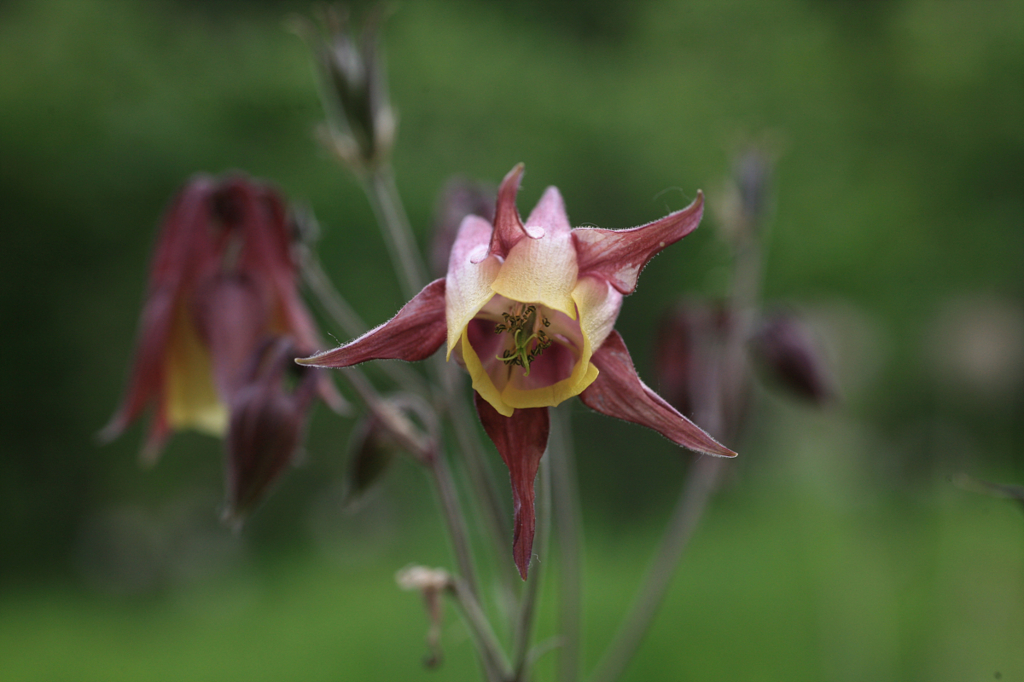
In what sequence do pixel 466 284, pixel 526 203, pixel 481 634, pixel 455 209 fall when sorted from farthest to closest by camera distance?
1. pixel 526 203
2. pixel 455 209
3. pixel 481 634
4. pixel 466 284

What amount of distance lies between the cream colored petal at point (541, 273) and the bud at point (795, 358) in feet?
1.25

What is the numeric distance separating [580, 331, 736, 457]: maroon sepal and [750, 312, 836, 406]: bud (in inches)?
14.3

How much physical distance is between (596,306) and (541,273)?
24 mm

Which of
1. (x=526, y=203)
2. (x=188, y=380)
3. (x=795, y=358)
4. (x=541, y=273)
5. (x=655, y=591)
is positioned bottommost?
(x=526, y=203)

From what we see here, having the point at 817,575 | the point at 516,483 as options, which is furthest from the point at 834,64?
the point at 516,483

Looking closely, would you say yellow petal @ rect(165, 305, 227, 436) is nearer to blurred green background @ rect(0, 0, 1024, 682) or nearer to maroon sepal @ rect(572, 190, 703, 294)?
maroon sepal @ rect(572, 190, 703, 294)

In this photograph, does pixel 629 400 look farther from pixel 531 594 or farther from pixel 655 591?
pixel 655 591

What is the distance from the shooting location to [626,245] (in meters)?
0.31

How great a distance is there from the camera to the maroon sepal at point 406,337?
0.30 metres

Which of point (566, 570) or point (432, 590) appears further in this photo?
point (566, 570)

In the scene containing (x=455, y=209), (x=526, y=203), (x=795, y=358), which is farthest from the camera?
(x=526, y=203)

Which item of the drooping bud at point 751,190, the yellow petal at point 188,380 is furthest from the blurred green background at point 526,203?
the yellow petal at point 188,380

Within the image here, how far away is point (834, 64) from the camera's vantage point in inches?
124

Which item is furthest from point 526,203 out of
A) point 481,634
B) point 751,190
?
point 481,634
